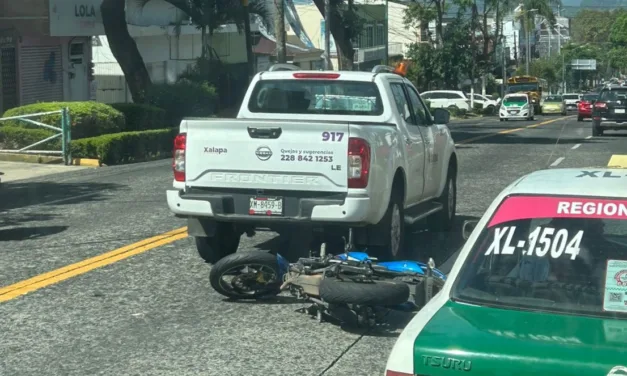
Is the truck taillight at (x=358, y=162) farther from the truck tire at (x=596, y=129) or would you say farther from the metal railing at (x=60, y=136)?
the truck tire at (x=596, y=129)

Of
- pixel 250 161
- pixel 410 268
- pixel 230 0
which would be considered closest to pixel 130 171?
pixel 250 161

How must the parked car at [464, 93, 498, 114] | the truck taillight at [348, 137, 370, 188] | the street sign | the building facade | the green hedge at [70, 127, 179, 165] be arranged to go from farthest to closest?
the street sign < the parked car at [464, 93, 498, 114] < the building facade < the green hedge at [70, 127, 179, 165] < the truck taillight at [348, 137, 370, 188]

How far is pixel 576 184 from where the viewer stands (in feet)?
17.6

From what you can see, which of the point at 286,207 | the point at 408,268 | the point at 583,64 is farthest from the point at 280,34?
the point at 583,64

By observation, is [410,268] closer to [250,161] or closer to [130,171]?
[250,161]

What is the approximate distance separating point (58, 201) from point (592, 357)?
13.6 meters

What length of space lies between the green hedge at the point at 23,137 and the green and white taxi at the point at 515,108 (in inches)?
1440

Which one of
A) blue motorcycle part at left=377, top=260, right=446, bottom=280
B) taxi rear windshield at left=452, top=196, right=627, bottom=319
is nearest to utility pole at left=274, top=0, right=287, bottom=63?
blue motorcycle part at left=377, top=260, right=446, bottom=280

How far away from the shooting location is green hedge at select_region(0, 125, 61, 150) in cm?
2464

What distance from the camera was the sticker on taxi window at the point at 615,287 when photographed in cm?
486

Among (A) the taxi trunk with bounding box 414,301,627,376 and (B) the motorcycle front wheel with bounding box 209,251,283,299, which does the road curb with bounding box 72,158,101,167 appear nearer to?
(B) the motorcycle front wheel with bounding box 209,251,283,299

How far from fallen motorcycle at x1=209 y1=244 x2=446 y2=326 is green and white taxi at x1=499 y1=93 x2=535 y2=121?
49.7 m

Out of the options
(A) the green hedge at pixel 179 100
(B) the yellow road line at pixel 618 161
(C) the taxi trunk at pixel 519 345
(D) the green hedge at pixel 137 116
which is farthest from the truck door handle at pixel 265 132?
(A) the green hedge at pixel 179 100

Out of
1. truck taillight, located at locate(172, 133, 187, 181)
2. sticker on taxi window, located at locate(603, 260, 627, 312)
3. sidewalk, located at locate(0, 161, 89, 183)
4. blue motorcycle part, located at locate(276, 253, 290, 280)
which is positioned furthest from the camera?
sidewalk, located at locate(0, 161, 89, 183)
